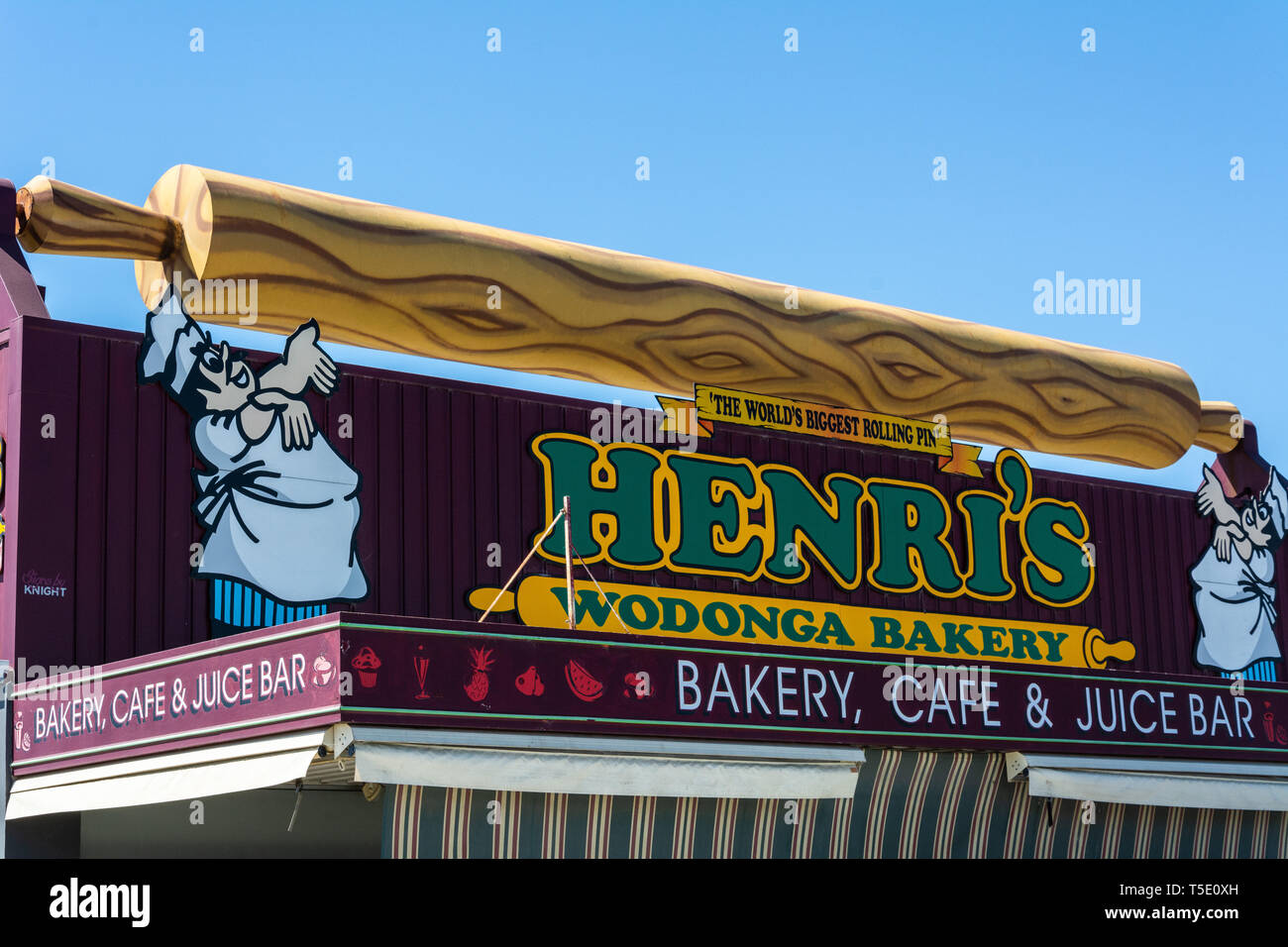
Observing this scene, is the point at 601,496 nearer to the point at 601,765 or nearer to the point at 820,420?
the point at 820,420

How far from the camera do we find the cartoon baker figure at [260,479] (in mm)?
12336

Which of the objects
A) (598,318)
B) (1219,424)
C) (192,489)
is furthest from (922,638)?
(192,489)

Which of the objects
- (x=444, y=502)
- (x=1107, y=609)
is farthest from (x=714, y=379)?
(x=1107, y=609)

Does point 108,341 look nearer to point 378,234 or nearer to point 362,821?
point 378,234

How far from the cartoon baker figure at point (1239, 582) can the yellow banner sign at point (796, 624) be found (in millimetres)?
1399

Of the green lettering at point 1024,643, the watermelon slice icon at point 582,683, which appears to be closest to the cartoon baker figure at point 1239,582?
the green lettering at point 1024,643

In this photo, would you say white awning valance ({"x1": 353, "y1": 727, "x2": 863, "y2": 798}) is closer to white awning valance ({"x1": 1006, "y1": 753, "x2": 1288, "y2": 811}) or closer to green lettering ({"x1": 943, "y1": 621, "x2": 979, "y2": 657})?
white awning valance ({"x1": 1006, "y1": 753, "x2": 1288, "y2": 811})

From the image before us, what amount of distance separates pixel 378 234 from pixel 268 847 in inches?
190

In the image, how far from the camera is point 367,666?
30.0 ft

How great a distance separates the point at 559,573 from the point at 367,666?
490cm

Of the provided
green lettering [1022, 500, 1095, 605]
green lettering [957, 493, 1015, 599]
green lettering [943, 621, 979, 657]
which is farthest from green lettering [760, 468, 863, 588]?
green lettering [1022, 500, 1095, 605]

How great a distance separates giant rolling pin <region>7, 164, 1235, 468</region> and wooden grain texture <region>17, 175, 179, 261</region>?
13mm

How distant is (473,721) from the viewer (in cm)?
956

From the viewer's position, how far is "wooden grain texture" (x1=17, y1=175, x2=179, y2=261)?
1259 centimetres
